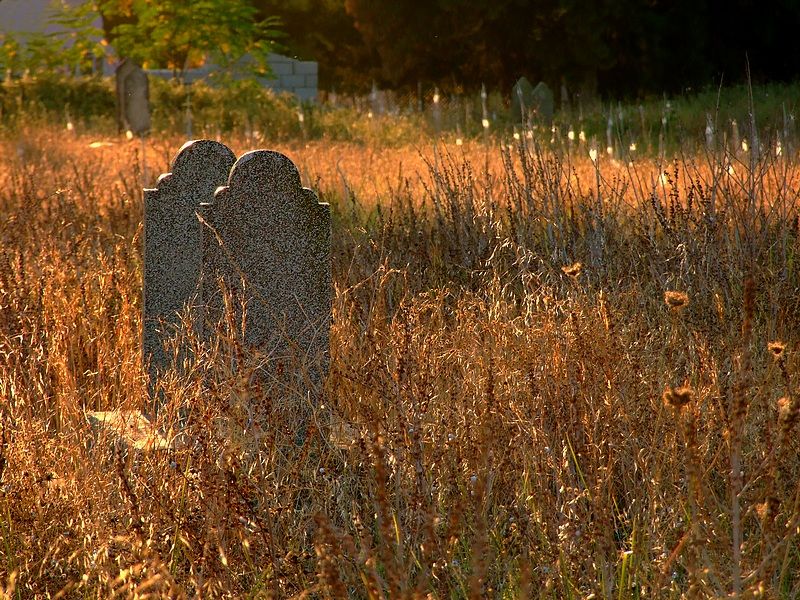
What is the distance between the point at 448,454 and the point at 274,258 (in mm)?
1152

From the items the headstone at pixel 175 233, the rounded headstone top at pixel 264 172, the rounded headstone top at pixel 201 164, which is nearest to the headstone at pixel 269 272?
the rounded headstone top at pixel 264 172

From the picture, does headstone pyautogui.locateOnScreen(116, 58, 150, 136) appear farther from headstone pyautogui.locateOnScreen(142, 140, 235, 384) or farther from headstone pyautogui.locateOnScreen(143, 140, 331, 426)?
headstone pyautogui.locateOnScreen(143, 140, 331, 426)

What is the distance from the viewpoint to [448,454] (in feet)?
10.6

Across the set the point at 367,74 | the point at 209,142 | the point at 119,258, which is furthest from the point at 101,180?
the point at 367,74

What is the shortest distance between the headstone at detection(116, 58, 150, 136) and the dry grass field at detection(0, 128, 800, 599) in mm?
10546

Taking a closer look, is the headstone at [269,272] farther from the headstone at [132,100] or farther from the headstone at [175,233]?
the headstone at [132,100]

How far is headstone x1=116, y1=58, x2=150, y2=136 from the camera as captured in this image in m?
15.2

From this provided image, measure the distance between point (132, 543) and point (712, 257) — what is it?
2947 mm

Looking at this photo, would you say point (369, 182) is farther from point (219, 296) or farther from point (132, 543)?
point (132, 543)

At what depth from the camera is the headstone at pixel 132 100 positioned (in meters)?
15.2

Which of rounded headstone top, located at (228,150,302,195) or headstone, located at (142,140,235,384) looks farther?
headstone, located at (142,140,235,384)

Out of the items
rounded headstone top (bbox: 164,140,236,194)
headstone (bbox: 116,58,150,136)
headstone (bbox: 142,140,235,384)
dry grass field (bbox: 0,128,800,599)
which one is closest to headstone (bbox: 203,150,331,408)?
dry grass field (bbox: 0,128,800,599)

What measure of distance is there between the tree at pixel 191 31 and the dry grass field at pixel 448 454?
48.9ft

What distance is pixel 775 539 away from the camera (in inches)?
110
